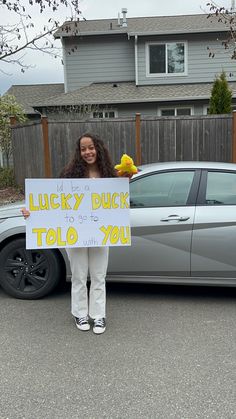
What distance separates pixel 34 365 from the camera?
313cm

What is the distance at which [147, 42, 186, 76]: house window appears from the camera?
1611 cm

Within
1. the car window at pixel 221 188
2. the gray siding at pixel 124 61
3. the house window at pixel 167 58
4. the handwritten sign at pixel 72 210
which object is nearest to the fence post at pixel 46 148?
the car window at pixel 221 188

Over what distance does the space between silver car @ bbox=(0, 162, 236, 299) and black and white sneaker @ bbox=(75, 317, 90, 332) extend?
64 cm

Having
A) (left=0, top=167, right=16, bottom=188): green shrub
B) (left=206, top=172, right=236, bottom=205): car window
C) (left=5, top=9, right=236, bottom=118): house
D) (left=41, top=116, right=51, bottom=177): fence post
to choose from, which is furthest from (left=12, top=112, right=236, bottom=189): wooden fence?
(left=206, top=172, right=236, bottom=205): car window

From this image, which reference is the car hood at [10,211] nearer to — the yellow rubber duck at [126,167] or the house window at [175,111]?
the yellow rubber duck at [126,167]

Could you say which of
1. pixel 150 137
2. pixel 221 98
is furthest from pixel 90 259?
pixel 221 98

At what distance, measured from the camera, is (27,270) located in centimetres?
428

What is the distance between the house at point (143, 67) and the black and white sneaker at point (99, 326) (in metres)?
11.7

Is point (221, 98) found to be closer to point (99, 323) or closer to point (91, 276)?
point (91, 276)

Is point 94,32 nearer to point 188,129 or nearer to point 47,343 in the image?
point 188,129

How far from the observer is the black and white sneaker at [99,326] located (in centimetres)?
362

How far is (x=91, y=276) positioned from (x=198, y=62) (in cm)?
1426

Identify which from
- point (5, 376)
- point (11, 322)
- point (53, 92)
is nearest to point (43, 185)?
point (11, 322)

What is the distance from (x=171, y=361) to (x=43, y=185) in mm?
1797
